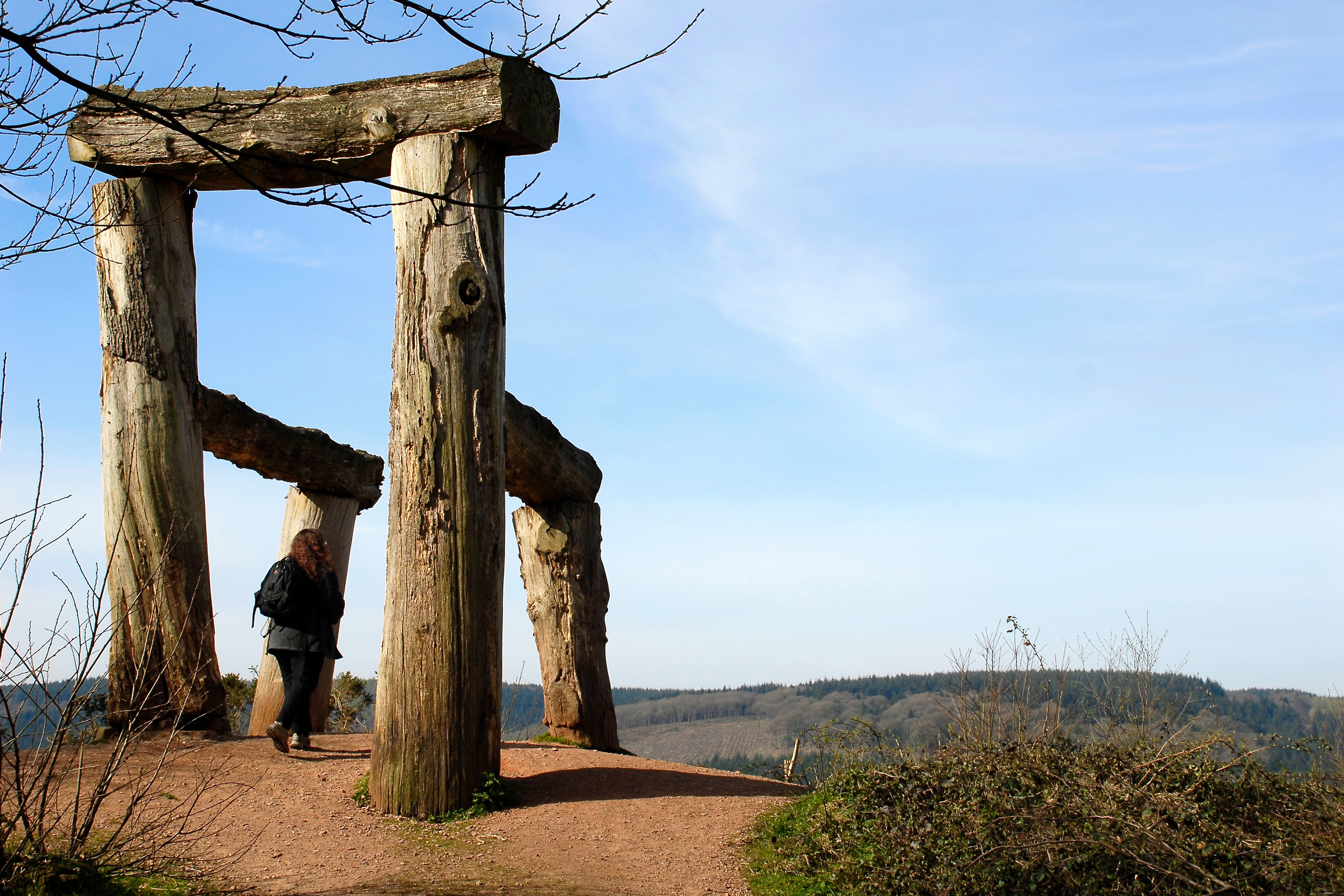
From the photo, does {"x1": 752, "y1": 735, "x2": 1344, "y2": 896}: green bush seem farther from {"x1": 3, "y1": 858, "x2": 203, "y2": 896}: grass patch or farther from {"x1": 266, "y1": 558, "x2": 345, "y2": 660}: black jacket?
{"x1": 266, "y1": 558, "x2": 345, "y2": 660}: black jacket

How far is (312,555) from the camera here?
705 cm

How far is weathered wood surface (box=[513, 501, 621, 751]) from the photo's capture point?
839cm

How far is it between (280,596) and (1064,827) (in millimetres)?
4936

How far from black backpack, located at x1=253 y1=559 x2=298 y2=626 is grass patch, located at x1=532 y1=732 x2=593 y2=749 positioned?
2.22 meters

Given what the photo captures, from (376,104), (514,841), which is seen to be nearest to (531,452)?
(376,104)

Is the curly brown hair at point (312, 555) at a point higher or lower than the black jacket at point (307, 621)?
higher

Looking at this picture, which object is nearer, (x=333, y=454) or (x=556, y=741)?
(x=556, y=741)

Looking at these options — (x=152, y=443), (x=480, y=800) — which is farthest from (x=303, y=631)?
(x=480, y=800)

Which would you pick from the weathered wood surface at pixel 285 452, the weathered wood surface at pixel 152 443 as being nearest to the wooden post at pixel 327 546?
the weathered wood surface at pixel 285 452

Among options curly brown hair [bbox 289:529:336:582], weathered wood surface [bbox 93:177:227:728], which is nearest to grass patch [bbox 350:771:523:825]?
curly brown hair [bbox 289:529:336:582]

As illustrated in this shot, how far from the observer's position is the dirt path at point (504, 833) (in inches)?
187

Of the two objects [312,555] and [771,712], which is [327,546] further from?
[771,712]

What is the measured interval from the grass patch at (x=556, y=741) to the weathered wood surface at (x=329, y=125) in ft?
14.1

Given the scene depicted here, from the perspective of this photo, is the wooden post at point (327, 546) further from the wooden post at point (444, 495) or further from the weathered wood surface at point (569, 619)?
the wooden post at point (444, 495)
